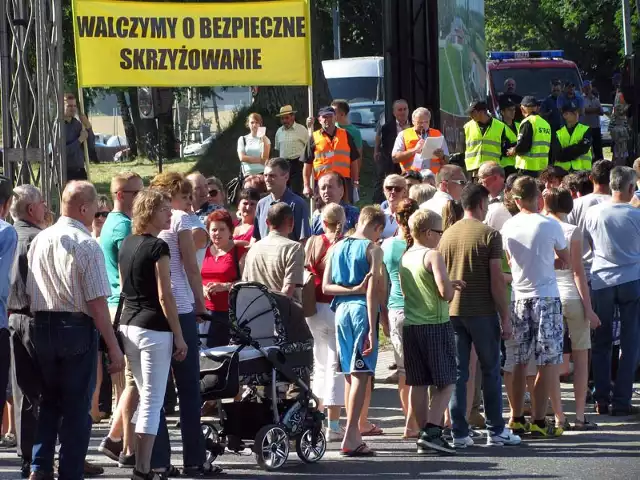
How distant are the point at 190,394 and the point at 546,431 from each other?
2.99 metres

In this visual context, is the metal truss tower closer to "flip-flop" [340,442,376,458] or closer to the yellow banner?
the yellow banner

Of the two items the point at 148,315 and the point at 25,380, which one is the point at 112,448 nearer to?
the point at 25,380

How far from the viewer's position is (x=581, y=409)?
10.7m

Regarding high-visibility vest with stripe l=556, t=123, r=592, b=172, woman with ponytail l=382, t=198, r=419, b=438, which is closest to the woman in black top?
woman with ponytail l=382, t=198, r=419, b=438

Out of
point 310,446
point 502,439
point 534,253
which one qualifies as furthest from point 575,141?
point 310,446

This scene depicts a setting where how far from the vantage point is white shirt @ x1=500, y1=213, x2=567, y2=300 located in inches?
401

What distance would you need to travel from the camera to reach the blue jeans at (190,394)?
8742 mm

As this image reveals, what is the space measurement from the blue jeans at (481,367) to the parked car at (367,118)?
1464 centimetres

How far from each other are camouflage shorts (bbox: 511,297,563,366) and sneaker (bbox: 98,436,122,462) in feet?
9.75

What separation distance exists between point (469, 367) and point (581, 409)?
3.53 ft

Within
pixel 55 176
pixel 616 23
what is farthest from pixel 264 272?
pixel 616 23

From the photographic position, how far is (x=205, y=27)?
1476cm

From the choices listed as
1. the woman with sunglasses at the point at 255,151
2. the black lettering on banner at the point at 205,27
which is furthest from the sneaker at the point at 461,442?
the woman with sunglasses at the point at 255,151

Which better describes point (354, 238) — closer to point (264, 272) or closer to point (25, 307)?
point (264, 272)
